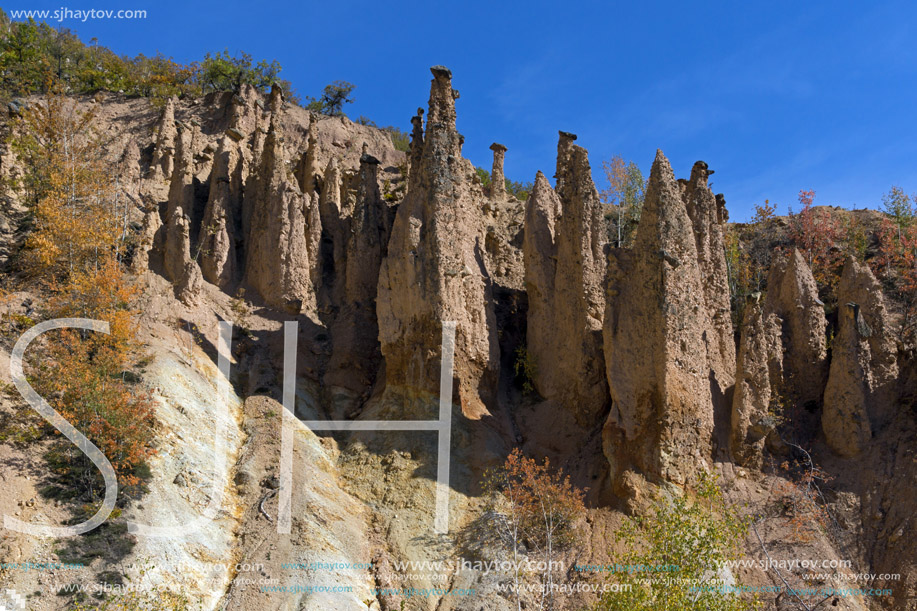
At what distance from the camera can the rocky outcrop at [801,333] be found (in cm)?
2383

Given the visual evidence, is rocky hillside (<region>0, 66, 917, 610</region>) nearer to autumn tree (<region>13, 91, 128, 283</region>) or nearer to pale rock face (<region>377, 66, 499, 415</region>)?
pale rock face (<region>377, 66, 499, 415</region>)

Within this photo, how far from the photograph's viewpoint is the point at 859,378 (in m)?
22.3

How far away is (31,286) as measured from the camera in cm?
2472

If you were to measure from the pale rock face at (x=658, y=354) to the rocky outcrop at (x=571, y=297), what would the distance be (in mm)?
2157

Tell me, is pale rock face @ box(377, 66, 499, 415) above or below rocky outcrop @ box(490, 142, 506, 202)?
below

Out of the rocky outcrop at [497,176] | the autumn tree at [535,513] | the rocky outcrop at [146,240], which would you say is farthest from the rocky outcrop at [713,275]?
the rocky outcrop at [146,240]

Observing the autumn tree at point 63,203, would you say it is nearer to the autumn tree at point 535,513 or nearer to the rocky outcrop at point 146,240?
the rocky outcrop at point 146,240

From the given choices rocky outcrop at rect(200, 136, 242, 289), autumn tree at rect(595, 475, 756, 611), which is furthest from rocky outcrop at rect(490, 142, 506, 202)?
autumn tree at rect(595, 475, 756, 611)

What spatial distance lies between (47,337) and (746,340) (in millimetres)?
20466

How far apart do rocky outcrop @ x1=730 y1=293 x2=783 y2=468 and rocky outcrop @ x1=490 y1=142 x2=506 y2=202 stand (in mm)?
16997

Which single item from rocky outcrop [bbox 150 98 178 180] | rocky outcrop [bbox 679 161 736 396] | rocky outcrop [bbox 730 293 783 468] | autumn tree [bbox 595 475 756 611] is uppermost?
rocky outcrop [bbox 150 98 178 180]

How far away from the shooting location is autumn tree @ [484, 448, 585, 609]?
2073cm

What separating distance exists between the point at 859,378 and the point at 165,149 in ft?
97.5

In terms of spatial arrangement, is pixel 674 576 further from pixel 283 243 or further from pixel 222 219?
pixel 222 219
